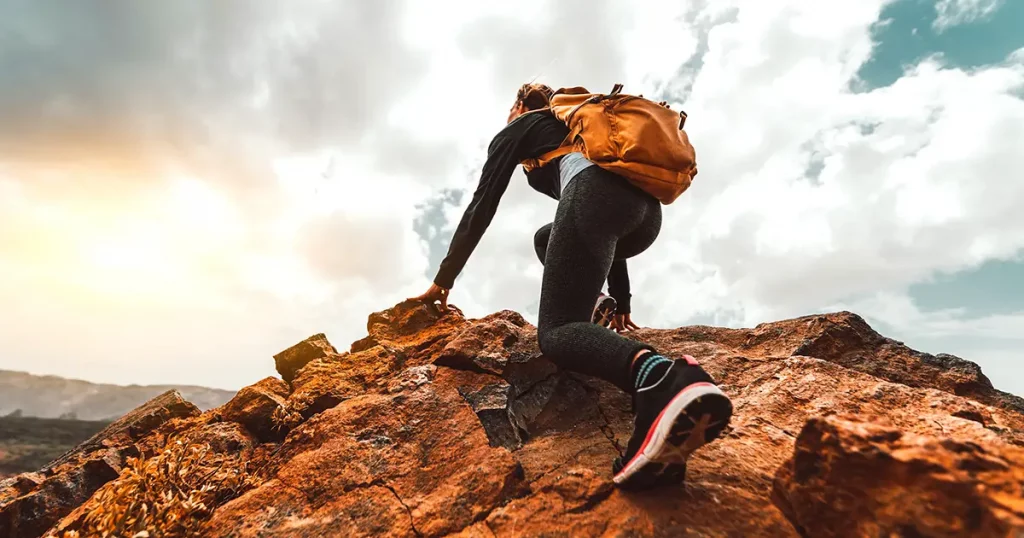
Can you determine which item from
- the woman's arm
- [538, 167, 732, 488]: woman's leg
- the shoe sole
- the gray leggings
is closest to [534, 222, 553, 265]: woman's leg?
the woman's arm

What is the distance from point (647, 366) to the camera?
1.80 metres

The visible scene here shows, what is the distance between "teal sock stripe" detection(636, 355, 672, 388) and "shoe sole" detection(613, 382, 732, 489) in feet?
0.57

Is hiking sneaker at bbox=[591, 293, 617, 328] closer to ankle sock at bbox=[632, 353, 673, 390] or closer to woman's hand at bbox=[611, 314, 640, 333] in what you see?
woman's hand at bbox=[611, 314, 640, 333]

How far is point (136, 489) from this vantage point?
2.15 metres

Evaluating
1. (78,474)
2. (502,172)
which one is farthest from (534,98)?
(78,474)

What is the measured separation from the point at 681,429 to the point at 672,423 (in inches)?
1.8

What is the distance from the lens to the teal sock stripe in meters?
1.77

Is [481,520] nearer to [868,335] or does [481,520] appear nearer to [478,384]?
[478,384]

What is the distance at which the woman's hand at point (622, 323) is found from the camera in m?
4.03

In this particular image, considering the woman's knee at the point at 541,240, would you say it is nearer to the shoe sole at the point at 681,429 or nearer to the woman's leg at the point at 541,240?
the woman's leg at the point at 541,240

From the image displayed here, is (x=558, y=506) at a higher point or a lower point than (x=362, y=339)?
lower

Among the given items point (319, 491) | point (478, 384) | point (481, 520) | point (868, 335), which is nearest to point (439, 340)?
point (478, 384)

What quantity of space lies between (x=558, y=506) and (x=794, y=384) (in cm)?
178

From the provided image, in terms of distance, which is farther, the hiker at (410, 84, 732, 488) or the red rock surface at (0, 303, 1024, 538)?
the hiker at (410, 84, 732, 488)
